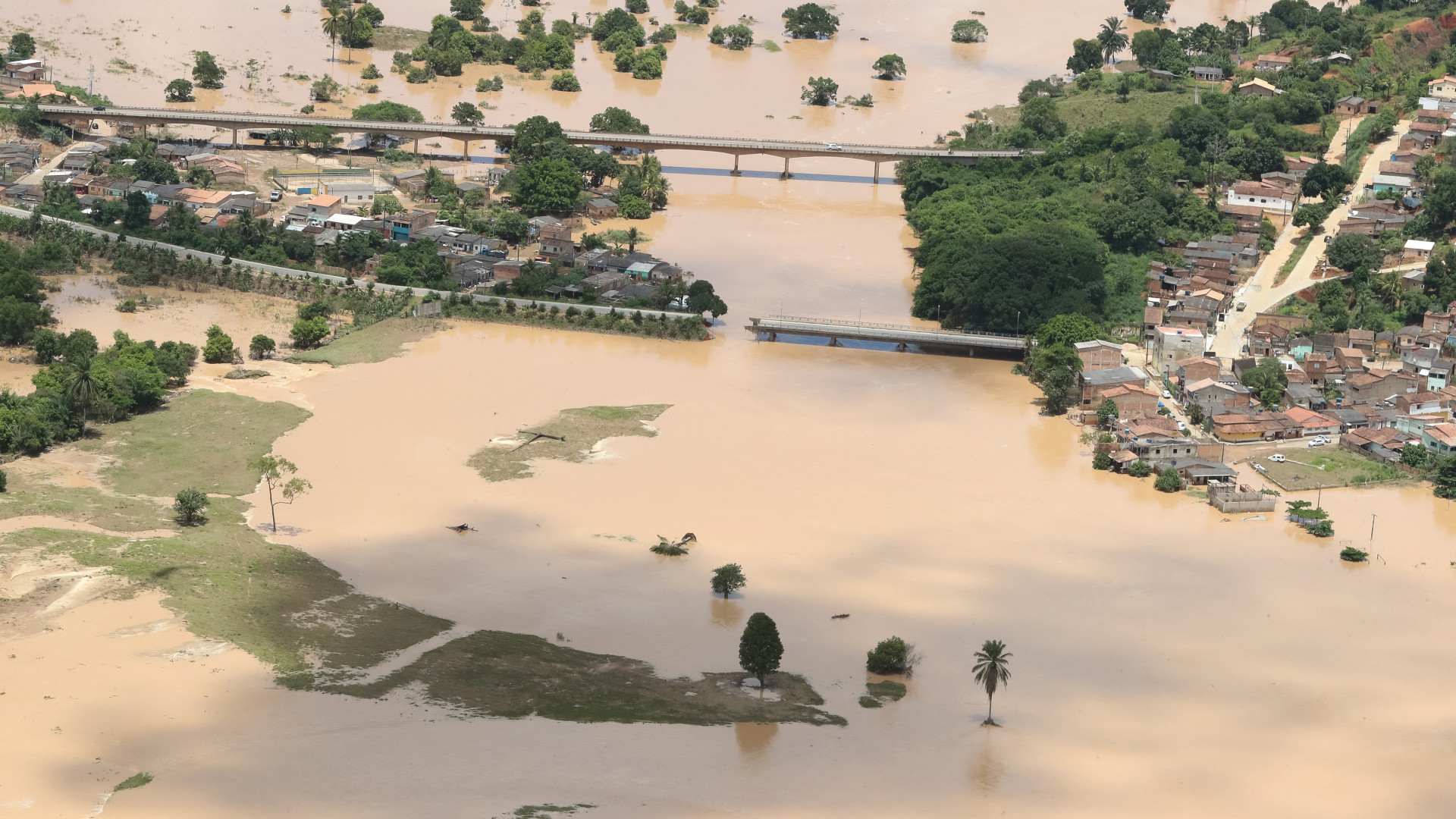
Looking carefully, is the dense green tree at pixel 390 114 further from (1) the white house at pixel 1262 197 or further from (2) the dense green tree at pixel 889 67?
(1) the white house at pixel 1262 197

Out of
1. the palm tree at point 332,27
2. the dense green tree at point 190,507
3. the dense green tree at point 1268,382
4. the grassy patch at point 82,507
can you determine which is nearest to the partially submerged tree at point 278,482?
the dense green tree at point 190,507

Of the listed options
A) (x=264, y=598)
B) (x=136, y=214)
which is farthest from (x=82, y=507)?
(x=136, y=214)

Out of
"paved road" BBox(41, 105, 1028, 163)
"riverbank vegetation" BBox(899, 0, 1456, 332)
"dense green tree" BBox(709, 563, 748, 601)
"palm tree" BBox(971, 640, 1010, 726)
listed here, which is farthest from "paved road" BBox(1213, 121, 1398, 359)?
"palm tree" BBox(971, 640, 1010, 726)

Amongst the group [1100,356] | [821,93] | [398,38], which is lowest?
[1100,356]

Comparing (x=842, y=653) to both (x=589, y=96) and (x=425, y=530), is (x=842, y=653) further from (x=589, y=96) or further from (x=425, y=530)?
(x=589, y=96)

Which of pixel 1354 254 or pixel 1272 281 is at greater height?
pixel 1354 254

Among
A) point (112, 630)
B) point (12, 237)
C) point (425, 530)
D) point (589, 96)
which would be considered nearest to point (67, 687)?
point (112, 630)

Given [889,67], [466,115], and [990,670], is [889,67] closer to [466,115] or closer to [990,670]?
[466,115]

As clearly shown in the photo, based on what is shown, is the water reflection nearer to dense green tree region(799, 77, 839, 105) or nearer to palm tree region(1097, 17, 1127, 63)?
dense green tree region(799, 77, 839, 105)
